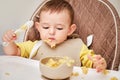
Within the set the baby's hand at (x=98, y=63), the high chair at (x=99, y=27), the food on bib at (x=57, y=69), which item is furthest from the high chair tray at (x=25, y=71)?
the high chair at (x=99, y=27)

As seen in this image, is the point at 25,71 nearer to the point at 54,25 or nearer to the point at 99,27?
the point at 54,25

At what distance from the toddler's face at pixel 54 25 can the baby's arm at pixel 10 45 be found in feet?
0.41

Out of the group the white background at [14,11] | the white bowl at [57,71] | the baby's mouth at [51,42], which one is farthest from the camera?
the white background at [14,11]

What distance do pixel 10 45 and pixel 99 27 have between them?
1.37 ft

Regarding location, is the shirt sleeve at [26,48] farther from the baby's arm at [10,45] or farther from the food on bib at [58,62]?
the food on bib at [58,62]

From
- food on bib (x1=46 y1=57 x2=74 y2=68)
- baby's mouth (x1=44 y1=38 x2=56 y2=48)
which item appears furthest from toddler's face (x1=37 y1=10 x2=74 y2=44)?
food on bib (x1=46 y1=57 x2=74 y2=68)

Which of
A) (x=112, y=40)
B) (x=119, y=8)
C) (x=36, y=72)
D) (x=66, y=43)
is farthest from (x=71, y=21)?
(x=119, y=8)

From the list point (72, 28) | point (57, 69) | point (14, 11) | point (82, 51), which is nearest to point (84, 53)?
point (82, 51)

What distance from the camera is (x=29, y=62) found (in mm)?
1039

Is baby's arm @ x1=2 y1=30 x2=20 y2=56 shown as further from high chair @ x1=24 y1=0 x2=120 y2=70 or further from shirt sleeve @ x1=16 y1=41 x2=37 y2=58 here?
high chair @ x1=24 y1=0 x2=120 y2=70

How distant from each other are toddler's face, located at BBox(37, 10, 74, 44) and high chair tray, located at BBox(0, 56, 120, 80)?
16cm

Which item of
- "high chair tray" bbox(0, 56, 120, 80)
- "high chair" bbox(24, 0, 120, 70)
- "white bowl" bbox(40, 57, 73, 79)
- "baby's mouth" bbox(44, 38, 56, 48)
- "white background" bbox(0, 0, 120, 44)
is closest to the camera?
"white bowl" bbox(40, 57, 73, 79)

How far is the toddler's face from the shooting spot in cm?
114

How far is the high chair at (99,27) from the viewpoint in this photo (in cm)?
125
